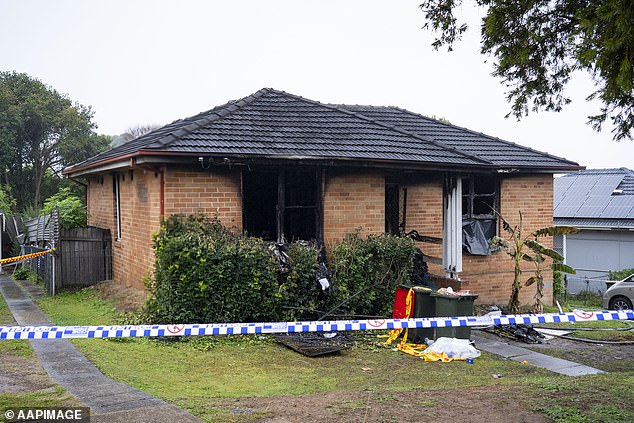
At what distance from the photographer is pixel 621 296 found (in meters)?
16.8

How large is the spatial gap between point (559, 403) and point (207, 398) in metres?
3.56

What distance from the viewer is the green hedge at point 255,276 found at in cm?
1033

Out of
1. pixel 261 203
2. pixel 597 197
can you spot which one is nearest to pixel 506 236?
pixel 261 203

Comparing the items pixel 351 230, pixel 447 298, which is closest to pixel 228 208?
pixel 351 230

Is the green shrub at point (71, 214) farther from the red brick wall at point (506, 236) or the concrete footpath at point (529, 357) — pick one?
the concrete footpath at point (529, 357)

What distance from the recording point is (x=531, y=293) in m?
16.4

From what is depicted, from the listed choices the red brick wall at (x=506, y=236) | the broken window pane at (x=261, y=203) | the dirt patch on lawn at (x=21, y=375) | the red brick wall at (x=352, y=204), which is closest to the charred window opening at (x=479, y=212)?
the red brick wall at (x=506, y=236)

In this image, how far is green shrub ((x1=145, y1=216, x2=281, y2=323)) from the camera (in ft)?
33.8

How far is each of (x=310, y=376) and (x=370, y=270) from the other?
3.80 meters

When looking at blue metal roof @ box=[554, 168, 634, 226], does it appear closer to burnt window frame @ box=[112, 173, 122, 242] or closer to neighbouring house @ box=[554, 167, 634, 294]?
neighbouring house @ box=[554, 167, 634, 294]

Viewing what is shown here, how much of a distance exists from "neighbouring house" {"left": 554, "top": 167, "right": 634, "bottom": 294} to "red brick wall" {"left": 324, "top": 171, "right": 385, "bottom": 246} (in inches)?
467

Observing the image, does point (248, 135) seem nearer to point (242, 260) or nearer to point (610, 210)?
point (242, 260)

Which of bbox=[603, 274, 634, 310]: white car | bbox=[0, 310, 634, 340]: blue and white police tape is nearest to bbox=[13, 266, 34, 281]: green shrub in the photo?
bbox=[0, 310, 634, 340]: blue and white police tape

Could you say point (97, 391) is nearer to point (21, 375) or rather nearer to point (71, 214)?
point (21, 375)
